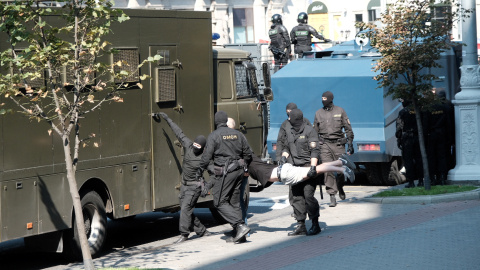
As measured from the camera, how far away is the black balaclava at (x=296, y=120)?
12500 mm

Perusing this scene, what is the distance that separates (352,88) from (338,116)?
10.4ft

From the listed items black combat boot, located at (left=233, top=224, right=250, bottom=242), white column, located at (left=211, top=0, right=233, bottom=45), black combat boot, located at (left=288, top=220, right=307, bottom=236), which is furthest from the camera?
white column, located at (left=211, top=0, right=233, bottom=45)

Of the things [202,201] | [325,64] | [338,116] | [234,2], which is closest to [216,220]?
[202,201]

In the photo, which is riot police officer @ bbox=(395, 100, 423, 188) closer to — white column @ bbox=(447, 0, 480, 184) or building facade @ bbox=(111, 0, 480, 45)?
white column @ bbox=(447, 0, 480, 184)

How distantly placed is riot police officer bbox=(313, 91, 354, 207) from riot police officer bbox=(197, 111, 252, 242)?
356 centimetres

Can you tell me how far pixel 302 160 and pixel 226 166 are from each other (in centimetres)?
111

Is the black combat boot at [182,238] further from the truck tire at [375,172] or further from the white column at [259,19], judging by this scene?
the white column at [259,19]

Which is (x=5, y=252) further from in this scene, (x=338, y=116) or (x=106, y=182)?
(x=338, y=116)

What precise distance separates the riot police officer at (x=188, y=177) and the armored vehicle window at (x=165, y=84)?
0.81ft

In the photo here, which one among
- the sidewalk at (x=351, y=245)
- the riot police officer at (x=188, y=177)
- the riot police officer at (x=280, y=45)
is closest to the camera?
the sidewalk at (x=351, y=245)

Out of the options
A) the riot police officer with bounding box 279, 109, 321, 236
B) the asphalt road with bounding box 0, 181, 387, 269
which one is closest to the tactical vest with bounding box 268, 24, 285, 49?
the asphalt road with bounding box 0, 181, 387, 269

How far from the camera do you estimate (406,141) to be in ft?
55.2

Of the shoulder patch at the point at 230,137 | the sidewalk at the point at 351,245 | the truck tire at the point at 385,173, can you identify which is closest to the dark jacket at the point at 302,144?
the shoulder patch at the point at 230,137

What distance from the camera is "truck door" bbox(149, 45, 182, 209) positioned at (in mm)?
12836
